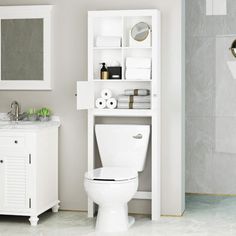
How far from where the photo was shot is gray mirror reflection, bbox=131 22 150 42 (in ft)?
16.2

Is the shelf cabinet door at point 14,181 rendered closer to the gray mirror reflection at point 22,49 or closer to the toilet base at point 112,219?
the toilet base at point 112,219

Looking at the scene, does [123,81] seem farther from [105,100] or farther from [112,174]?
[112,174]

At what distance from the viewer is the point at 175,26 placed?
16.4ft

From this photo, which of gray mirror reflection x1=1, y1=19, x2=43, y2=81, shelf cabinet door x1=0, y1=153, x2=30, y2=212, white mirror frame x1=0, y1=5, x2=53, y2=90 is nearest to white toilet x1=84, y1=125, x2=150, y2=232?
shelf cabinet door x1=0, y1=153, x2=30, y2=212

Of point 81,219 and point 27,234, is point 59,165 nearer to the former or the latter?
point 81,219

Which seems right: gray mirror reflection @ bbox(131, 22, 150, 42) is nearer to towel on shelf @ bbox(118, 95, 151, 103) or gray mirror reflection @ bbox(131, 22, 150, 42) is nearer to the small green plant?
towel on shelf @ bbox(118, 95, 151, 103)

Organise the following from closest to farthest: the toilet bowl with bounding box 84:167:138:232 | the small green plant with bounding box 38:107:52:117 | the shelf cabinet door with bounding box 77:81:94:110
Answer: the toilet bowl with bounding box 84:167:138:232 → the shelf cabinet door with bounding box 77:81:94:110 → the small green plant with bounding box 38:107:52:117

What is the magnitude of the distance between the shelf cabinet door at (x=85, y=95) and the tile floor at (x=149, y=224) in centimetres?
99

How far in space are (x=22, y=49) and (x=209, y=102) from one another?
1994mm

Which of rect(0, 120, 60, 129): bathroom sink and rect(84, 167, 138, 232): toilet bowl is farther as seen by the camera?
rect(0, 120, 60, 129): bathroom sink

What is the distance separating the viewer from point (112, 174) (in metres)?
4.59

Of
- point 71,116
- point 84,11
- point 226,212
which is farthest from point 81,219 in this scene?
point 84,11

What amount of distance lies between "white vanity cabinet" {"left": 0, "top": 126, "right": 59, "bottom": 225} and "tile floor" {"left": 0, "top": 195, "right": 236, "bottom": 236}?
0.15 m

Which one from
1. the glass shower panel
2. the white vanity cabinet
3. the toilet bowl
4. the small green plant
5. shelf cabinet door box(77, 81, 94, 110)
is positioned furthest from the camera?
the glass shower panel
